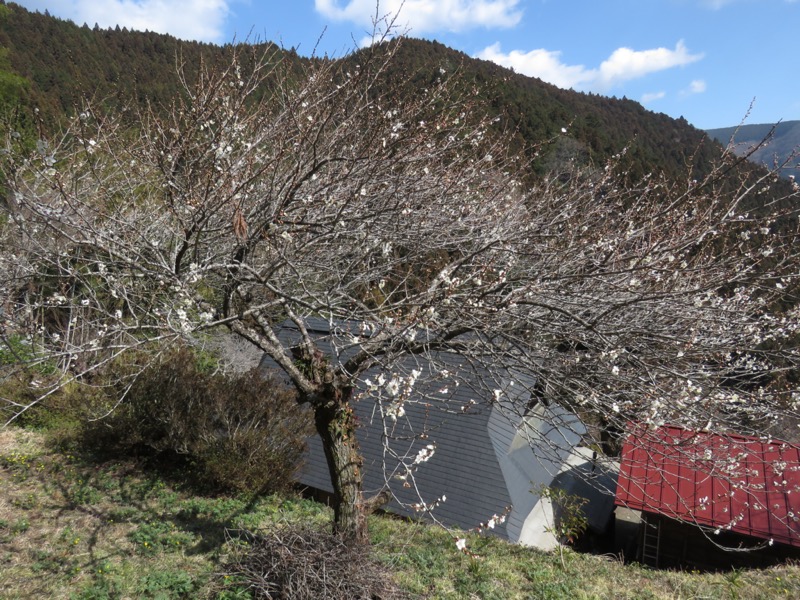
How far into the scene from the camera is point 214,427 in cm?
738

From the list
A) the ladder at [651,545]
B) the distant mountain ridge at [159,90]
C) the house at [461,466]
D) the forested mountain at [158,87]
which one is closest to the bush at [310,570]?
the house at [461,466]

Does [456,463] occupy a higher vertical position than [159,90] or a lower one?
lower

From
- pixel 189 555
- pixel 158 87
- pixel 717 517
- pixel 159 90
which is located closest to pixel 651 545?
pixel 717 517

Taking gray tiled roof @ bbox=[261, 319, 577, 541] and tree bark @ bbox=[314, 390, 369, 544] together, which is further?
gray tiled roof @ bbox=[261, 319, 577, 541]

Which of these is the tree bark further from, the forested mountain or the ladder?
the forested mountain

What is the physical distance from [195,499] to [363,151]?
5003 millimetres

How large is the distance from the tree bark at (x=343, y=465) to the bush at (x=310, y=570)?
0.16 meters

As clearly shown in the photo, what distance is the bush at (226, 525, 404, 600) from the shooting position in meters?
3.66

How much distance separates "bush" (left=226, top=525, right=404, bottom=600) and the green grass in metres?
0.19

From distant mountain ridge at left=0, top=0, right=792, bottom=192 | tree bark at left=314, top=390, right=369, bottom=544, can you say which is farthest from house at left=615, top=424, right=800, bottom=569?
distant mountain ridge at left=0, top=0, right=792, bottom=192

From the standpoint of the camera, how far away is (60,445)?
7953 mm

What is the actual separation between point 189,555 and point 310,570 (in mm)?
1882

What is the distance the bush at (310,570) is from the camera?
3.66m

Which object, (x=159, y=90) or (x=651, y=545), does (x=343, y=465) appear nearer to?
(x=651, y=545)
